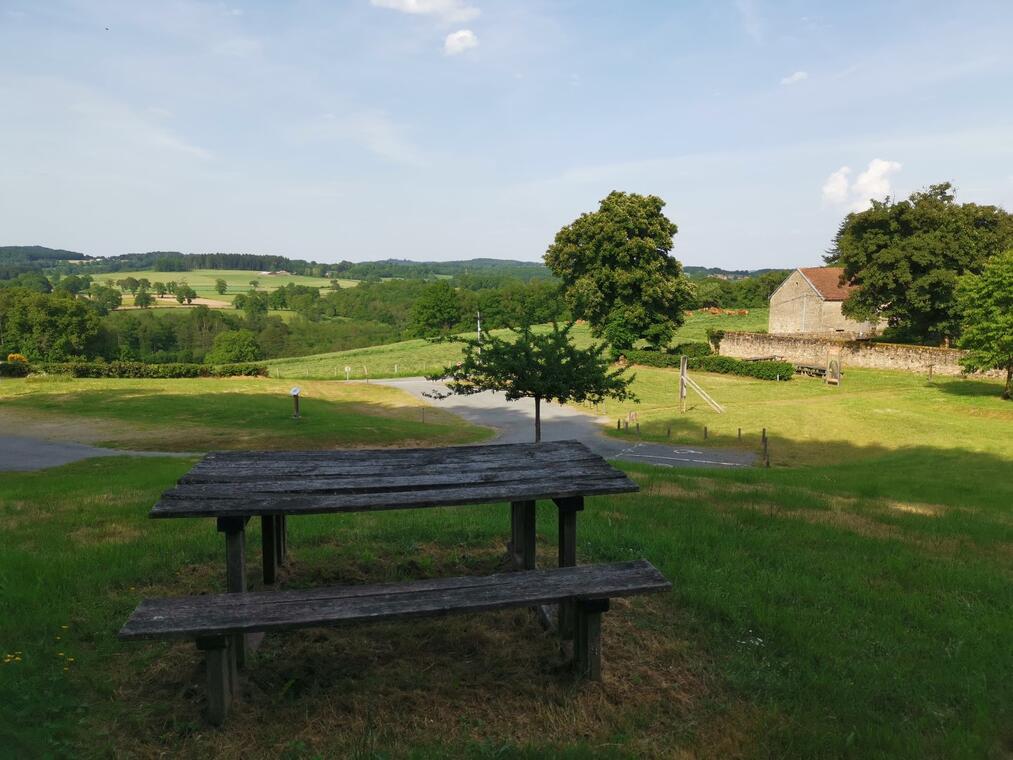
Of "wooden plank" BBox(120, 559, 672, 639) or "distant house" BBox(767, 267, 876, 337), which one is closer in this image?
"wooden plank" BBox(120, 559, 672, 639)

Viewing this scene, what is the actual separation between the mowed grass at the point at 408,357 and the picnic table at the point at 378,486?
43472 millimetres

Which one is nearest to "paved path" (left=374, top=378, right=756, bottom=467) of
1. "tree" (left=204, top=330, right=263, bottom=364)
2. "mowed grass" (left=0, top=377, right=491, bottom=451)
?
"mowed grass" (left=0, top=377, right=491, bottom=451)

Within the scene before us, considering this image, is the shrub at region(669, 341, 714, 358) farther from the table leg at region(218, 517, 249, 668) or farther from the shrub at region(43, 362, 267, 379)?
the table leg at region(218, 517, 249, 668)

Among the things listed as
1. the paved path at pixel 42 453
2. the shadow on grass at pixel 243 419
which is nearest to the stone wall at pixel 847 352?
the shadow on grass at pixel 243 419

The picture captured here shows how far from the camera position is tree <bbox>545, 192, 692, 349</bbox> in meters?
46.7

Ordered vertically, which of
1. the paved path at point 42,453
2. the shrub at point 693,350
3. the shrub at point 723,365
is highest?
the shrub at point 693,350

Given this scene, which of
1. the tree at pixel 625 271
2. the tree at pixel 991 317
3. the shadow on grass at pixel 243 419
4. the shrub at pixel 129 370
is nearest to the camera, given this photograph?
the shadow on grass at pixel 243 419

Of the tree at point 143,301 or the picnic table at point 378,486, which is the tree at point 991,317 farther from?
the tree at point 143,301

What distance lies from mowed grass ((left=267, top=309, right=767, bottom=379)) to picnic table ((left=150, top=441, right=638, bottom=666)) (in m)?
43.5

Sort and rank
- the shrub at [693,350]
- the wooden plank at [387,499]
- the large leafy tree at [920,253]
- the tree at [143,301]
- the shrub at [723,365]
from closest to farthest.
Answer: the wooden plank at [387,499]
the large leafy tree at [920,253]
the shrub at [723,365]
the shrub at [693,350]
the tree at [143,301]

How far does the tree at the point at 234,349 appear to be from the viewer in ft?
304

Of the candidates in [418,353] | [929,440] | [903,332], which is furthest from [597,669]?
[418,353]

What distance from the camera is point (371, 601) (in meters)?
4.29

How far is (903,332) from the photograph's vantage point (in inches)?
1914
